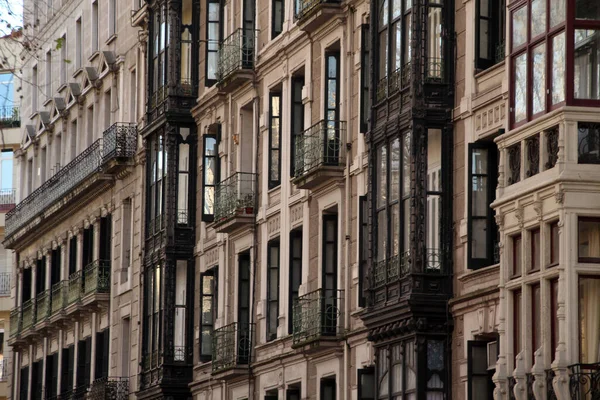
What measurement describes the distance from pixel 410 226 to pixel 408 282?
1.14m

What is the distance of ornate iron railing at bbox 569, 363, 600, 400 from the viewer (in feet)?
103

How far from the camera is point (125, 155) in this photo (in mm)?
62750

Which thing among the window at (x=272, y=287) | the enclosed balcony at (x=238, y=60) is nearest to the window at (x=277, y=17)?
the enclosed balcony at (x=238, y=60)

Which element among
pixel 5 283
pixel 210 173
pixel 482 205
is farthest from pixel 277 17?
pixel 5 283

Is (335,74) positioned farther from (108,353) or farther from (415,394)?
(108,353)

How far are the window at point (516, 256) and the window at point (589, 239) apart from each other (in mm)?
1733

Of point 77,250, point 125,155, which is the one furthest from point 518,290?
point 77,250

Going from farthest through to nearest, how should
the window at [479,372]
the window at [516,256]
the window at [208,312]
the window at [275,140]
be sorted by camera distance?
the window at [208,312]
the window at [275,140]
the window at [479,372]
the window at [516,256]

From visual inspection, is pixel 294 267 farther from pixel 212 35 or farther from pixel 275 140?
pixel 212 35

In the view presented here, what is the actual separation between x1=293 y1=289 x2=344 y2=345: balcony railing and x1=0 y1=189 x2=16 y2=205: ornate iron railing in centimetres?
4332

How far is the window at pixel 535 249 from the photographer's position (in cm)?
3324

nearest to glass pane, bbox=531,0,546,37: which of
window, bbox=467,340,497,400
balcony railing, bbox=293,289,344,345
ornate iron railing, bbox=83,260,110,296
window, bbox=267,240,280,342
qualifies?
window, bbox=467,340,497,400

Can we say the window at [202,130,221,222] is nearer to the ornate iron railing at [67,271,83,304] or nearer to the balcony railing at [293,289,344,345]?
the balcony railing at [293,289,344,345]

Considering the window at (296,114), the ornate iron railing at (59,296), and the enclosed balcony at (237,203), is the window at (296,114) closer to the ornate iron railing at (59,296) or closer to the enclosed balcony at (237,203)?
the enclosed balcony at (237,203)
